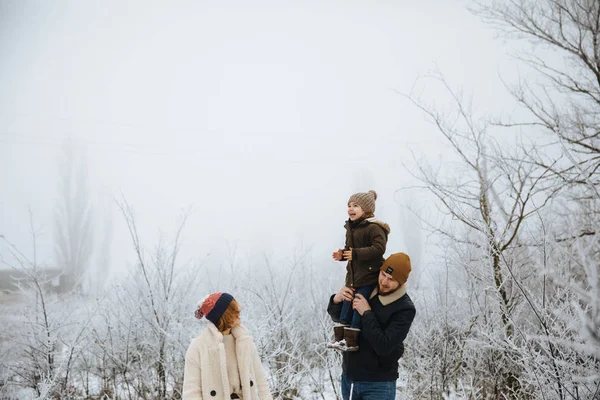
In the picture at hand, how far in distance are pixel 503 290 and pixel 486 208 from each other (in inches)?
34.6

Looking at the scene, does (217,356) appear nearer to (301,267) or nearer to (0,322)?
(301,267)

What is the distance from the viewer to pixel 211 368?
193 centimetres

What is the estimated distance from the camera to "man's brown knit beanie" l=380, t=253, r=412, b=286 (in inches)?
81.3

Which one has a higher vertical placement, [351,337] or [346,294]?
[346,294]

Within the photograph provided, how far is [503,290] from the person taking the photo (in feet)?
12.9

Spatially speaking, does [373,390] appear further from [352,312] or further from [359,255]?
[359,255]

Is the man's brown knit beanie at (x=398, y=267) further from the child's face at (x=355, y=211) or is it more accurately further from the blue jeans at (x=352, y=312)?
the child's face at (x=355, y=211)

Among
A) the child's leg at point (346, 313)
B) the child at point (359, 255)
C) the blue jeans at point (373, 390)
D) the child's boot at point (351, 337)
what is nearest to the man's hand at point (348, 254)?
the child at point (359, 255)

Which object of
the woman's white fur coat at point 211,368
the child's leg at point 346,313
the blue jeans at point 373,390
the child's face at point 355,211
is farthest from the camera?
the child's face at point 355,211

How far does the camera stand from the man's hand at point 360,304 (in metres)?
2.11

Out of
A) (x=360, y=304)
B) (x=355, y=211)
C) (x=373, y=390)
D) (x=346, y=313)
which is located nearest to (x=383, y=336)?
(x=360, y=304)

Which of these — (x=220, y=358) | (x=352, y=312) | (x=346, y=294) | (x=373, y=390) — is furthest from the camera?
(x=352, y=312)

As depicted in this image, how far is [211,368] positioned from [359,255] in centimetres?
105

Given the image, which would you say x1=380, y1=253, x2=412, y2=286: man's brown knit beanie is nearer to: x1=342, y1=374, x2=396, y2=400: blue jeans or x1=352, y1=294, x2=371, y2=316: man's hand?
x1=352, y1=294, x2=371, y2=316: man's hand
